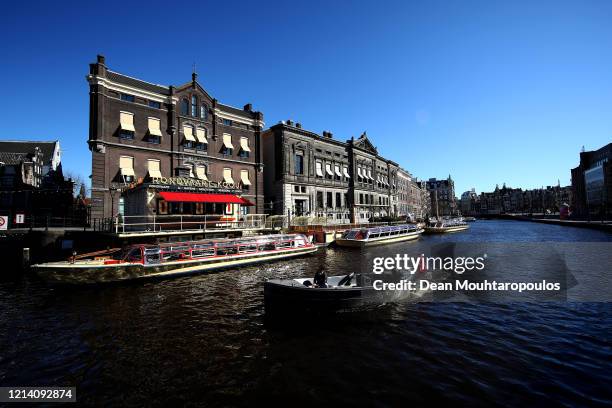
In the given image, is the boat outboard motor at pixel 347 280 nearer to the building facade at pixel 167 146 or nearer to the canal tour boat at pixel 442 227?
the building facade at pixel 167 146

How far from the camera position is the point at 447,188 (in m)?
187

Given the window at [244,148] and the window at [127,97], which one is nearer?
the window at [127,97]

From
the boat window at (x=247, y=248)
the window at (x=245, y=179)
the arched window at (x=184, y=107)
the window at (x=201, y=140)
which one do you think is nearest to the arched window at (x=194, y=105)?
the arched window at (x=184, y=107)

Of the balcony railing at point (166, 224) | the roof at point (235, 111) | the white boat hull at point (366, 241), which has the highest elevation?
the roof at point (235, 111)

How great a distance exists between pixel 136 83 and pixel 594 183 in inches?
5135

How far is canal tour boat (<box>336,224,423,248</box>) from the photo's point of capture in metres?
36.4

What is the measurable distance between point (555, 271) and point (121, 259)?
3043 cm

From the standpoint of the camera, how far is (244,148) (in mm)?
41750

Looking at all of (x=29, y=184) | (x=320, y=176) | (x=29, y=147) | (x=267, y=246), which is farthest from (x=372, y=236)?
(x=29, y=147)

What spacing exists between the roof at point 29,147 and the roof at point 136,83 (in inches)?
1648

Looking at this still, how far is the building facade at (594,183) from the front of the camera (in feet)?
275

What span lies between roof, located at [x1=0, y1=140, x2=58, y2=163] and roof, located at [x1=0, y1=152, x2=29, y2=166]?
11.9ft

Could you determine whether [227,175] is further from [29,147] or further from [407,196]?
[407,196]

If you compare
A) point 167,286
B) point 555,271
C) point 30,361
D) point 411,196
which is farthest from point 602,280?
point 411,196
